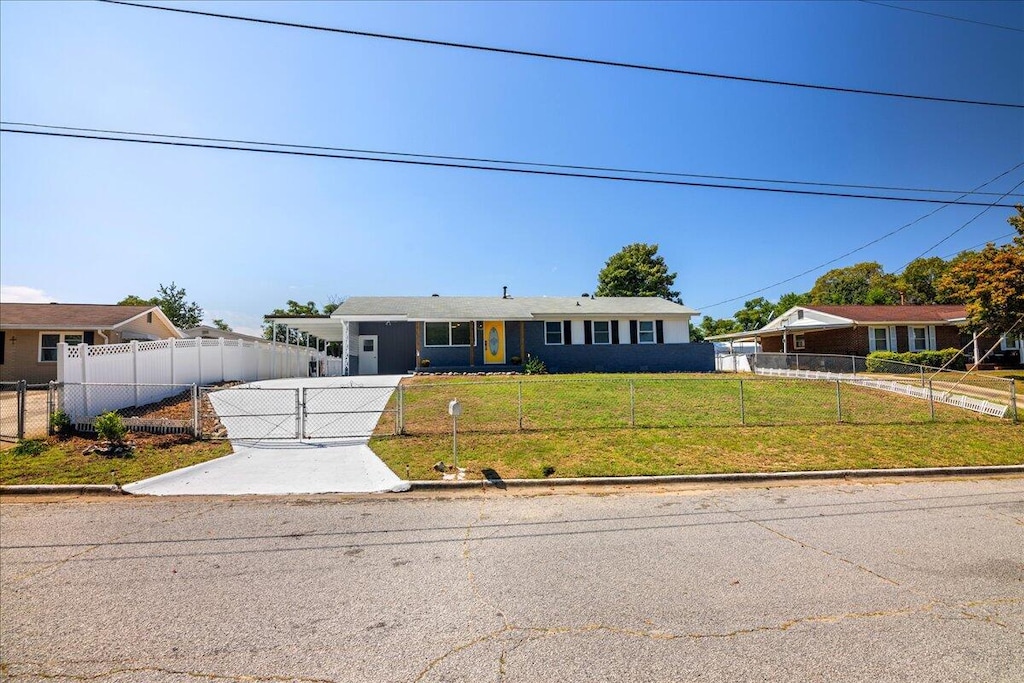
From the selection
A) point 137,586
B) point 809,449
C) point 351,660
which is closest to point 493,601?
point 351,660

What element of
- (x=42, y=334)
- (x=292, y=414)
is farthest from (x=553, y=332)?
(x=42, y=334)

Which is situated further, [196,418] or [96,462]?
[196,418]

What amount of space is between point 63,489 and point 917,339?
3753 centimetres

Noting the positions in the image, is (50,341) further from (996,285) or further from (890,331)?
(890,331)

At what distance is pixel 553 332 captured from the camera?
77.9ft

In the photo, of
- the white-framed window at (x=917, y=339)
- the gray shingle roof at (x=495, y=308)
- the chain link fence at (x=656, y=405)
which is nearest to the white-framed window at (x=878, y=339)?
the white-framed window at (x=917, y=339)

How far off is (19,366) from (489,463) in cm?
2514

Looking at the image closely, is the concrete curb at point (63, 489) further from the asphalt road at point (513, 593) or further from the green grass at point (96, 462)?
the asphalt road at point (513, 593)

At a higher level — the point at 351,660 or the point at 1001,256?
the point at 1001,256

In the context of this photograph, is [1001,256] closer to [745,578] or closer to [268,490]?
[745,578]


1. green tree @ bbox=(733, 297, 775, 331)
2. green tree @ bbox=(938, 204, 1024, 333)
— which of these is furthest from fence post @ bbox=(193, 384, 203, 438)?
green tree @ bbox=(733, 297, 775, 331)

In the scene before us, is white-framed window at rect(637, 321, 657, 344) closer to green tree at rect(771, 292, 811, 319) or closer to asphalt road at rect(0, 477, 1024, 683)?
asphalt road at rect(0, 477, 1024, 683)

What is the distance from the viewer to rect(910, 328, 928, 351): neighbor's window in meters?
28.2

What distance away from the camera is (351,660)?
123 inches
